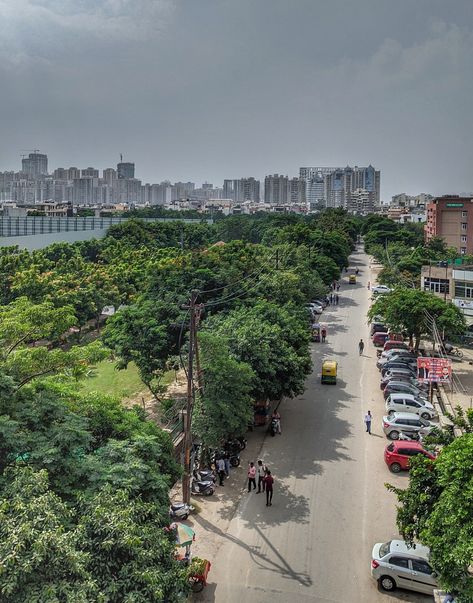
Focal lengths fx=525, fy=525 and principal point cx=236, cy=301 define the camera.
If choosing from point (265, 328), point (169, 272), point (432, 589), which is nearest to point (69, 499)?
point (432, 589)

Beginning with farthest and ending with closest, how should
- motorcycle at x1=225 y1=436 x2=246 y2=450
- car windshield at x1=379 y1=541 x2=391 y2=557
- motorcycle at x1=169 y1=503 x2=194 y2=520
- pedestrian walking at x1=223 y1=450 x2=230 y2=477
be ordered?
1. motorcycle at x1=225 y1=436 x2=246 y2=450
2. pedestrian walking at x1=223 y1=450 x2=230 y2=477
3. motorcycle at x1=169 y1=503 x2=194 y2=520
4. car windshield at x1=379 y1=541 x2=391 y2=557

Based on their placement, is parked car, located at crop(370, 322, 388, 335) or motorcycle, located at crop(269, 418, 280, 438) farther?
parked car, located at crop(370, 322, 388, 335)

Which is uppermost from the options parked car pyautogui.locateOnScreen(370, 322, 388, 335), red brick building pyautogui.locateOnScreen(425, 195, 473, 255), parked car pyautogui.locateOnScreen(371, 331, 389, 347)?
red brick building pyautogui.locateOnScreen(425, 195, 473, 255)

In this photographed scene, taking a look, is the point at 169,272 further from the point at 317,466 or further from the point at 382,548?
the point at 382,548

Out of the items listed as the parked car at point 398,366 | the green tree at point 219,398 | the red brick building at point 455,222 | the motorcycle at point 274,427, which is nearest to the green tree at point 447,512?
the green tree at point 219,398

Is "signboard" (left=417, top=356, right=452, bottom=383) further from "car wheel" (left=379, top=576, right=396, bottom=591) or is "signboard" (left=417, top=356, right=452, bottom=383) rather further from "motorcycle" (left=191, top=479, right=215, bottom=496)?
"car wheel" (left=379, top=576, right=396, bottom=591)

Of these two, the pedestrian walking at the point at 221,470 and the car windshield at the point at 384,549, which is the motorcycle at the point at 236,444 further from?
the car windshield at the point at 384,549

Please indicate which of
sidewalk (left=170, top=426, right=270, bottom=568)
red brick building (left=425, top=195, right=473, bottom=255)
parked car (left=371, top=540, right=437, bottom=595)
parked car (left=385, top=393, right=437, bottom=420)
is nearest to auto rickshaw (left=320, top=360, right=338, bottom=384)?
parked car (left=385, top=393, right=437, bottom=420)
